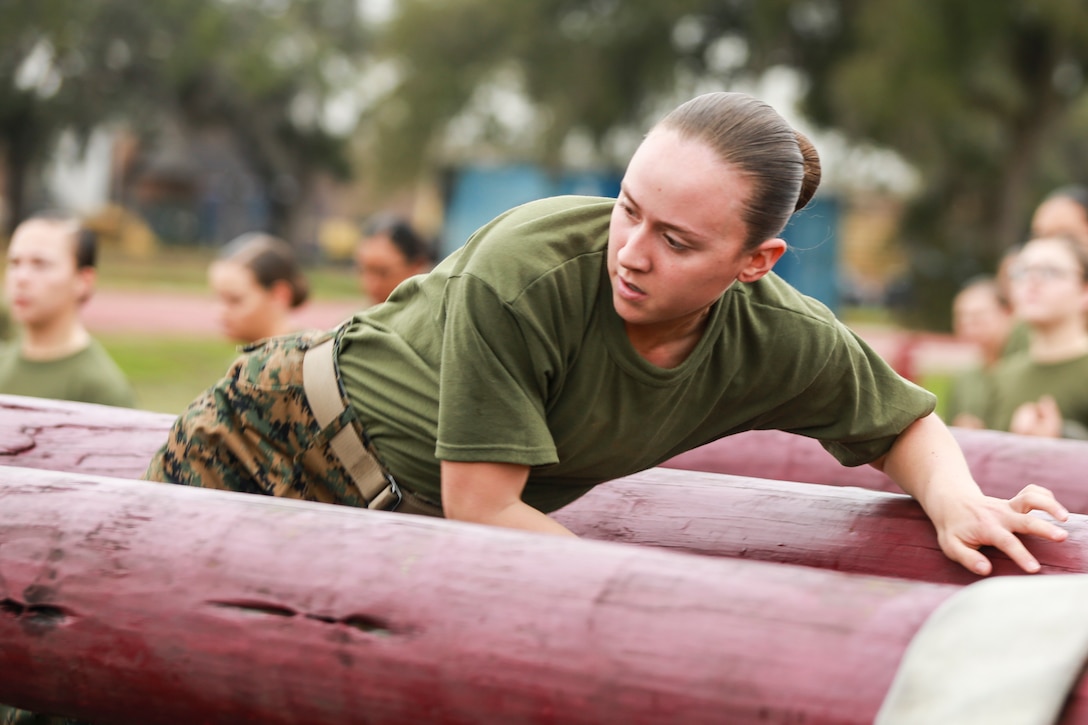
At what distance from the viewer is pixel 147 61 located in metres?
35.2

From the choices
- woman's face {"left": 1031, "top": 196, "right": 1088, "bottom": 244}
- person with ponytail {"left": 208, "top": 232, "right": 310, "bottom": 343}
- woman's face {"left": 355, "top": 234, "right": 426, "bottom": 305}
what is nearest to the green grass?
woman's face {"left": 355, "top": 234, "right": 426, "bottom": 305}

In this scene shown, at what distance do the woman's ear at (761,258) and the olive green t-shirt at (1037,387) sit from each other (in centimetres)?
301

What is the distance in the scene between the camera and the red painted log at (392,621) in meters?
1.53

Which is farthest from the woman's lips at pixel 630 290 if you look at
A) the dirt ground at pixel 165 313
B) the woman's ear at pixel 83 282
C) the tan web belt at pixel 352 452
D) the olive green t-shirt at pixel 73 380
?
the dirt ground at pixel 165 313

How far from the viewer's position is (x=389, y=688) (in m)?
1.70

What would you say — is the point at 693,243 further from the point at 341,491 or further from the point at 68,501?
the point at 68,501

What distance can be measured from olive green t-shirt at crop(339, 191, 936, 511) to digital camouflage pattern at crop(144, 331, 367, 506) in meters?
0.11

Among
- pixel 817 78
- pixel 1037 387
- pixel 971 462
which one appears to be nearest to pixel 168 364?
pixel 1037 387

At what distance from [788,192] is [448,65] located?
23.0m

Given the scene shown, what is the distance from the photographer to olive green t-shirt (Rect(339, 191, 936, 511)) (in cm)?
201

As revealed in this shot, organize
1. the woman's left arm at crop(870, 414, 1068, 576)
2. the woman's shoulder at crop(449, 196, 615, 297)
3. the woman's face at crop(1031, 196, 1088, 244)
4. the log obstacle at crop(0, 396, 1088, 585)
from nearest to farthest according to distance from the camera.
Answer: the woman's shoulder at crop(449, 196, 615, 297) < the woman's left arm at crop(870, 414, 1068, 576) < the log obstacle at crop(0, 396, 1088, 585) < the woman's face at crop(1031, 196, 1088, 244)

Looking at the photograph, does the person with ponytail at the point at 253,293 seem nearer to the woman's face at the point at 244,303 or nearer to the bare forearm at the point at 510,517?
the woman's face at the point at 244,303

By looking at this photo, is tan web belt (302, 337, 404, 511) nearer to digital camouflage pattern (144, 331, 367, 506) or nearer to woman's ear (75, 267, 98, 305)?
digital camouflage pattern (144, 331, 367, 506)

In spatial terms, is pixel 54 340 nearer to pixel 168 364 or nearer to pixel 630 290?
Answer: pixel 630 290
